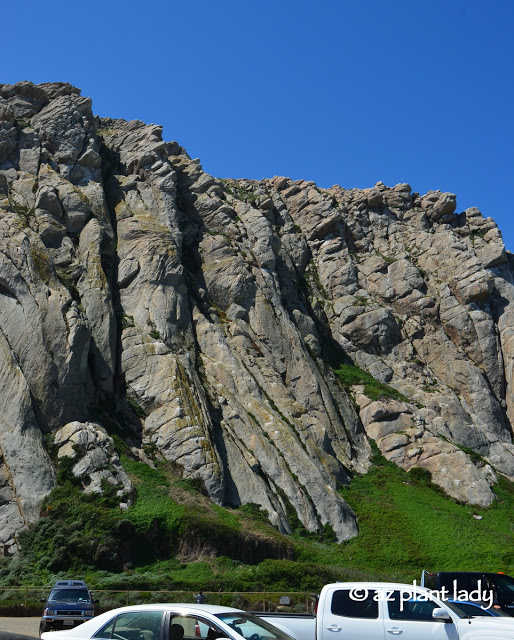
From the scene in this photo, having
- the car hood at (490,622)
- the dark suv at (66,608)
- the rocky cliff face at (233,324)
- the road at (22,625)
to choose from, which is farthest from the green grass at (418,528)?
the car hood at (490,622)

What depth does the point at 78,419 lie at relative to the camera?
40.1 meters

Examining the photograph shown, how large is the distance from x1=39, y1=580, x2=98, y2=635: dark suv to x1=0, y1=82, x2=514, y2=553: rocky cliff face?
49.2 ft

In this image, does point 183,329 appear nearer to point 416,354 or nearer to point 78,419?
point 78,419

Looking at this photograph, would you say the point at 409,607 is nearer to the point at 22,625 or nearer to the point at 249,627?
the point at 249,627

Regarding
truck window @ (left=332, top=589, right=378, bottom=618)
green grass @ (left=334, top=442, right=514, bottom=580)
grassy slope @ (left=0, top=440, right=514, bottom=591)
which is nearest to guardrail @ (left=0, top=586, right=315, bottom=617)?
grassy slope @ (left=0, top=440, right=514, bottom=591)

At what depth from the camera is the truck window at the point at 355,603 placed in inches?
474

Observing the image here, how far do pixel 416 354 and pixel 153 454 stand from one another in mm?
34173

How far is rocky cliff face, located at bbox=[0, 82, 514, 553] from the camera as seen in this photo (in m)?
40.8

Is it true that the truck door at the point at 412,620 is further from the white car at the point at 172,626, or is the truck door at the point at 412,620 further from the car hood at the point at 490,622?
the white car at the point at 172,626

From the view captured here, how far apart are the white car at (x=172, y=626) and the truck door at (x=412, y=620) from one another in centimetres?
291

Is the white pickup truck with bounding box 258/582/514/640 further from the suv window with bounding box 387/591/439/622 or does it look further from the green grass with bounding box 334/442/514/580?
the green grass with bounding box 334/442/514/580

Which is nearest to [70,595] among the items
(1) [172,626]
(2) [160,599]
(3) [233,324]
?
(2) [160,599]

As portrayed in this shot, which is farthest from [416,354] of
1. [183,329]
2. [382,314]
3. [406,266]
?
[183,329]

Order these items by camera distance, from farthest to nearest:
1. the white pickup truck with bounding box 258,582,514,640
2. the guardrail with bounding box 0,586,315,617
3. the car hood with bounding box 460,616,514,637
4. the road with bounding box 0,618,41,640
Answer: the guardrail with bounding box 0,586,315,617, the road with bounding box 0,618,41,640, the white pickup truck with bounding box 258,582,514,640, the car hood with bounding box 460,616,514,637
